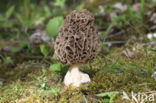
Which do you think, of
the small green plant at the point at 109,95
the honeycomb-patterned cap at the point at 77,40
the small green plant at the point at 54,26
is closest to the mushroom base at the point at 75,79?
the honeycomb-patterned cap at the point at 77,40

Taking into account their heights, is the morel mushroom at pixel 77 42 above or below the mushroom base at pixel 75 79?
above

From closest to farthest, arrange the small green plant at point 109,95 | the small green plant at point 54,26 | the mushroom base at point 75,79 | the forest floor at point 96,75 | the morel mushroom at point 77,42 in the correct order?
the small green plant at point 109,95 < the forest floor at point 96,75 < the morel mushroom at point 77,42 < the mushroom base at point 75,79 < the small green plant at point 54,26

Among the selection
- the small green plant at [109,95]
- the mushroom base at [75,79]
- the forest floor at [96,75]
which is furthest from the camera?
the mushroom base at [75,79]

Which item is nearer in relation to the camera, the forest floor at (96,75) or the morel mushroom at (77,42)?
the forest floor at (96,75)

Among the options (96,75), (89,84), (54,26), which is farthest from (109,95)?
(54,26)

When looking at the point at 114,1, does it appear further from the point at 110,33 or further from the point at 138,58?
the point at 138,58

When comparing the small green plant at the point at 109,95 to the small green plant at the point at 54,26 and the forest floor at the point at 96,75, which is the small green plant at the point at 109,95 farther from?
the small green plant at the point at 54,26

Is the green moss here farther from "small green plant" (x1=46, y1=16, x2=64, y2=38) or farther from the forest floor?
"small green plant" (x1=46, y1=16, x2=64, y2=38)

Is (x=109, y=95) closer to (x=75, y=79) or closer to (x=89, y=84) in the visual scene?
(x=89, y=84)
